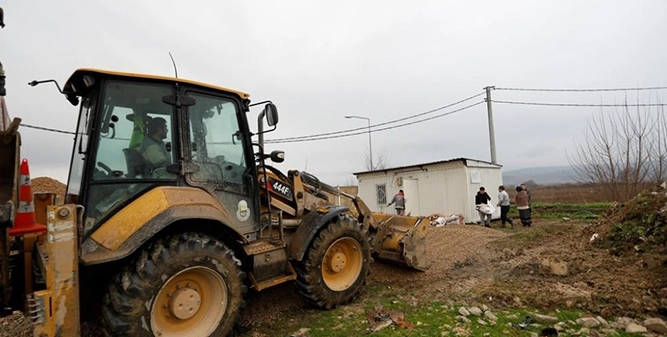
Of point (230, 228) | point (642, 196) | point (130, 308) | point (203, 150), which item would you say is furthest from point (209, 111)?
point (642, 196)

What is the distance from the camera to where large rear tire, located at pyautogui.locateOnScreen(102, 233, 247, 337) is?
2.87 meters

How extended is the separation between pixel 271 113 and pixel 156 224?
5.22ft

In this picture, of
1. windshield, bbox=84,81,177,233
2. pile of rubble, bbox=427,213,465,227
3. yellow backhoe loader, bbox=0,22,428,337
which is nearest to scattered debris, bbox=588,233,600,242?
yellow backhoe loader, bbox=0,22,428,337

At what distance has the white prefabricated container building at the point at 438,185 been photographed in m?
14.7

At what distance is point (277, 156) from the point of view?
4348 mm

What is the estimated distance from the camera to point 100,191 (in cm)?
324

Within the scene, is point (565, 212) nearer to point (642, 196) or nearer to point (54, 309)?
point (642, 196)

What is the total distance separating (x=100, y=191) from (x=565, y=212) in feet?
60.1

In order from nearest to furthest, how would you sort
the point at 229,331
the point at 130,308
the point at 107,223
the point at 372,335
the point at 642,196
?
the point at 130,308, the point at 107,223, the point at 229,331, the point at 372,335, the point at 642,196

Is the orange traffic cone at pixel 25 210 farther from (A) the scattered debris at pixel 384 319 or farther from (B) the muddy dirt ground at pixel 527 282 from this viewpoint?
(A) the scattered debris at pixel 384 319

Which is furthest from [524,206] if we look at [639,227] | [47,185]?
[47,185]

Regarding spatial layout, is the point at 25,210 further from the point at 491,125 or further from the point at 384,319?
the point at 491,125

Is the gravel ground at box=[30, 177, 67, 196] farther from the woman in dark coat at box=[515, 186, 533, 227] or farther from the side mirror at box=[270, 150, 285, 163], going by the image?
the woman in dark coat at box=[515, 186, 533, 227]

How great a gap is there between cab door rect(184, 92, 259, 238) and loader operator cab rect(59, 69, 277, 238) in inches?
0.4
